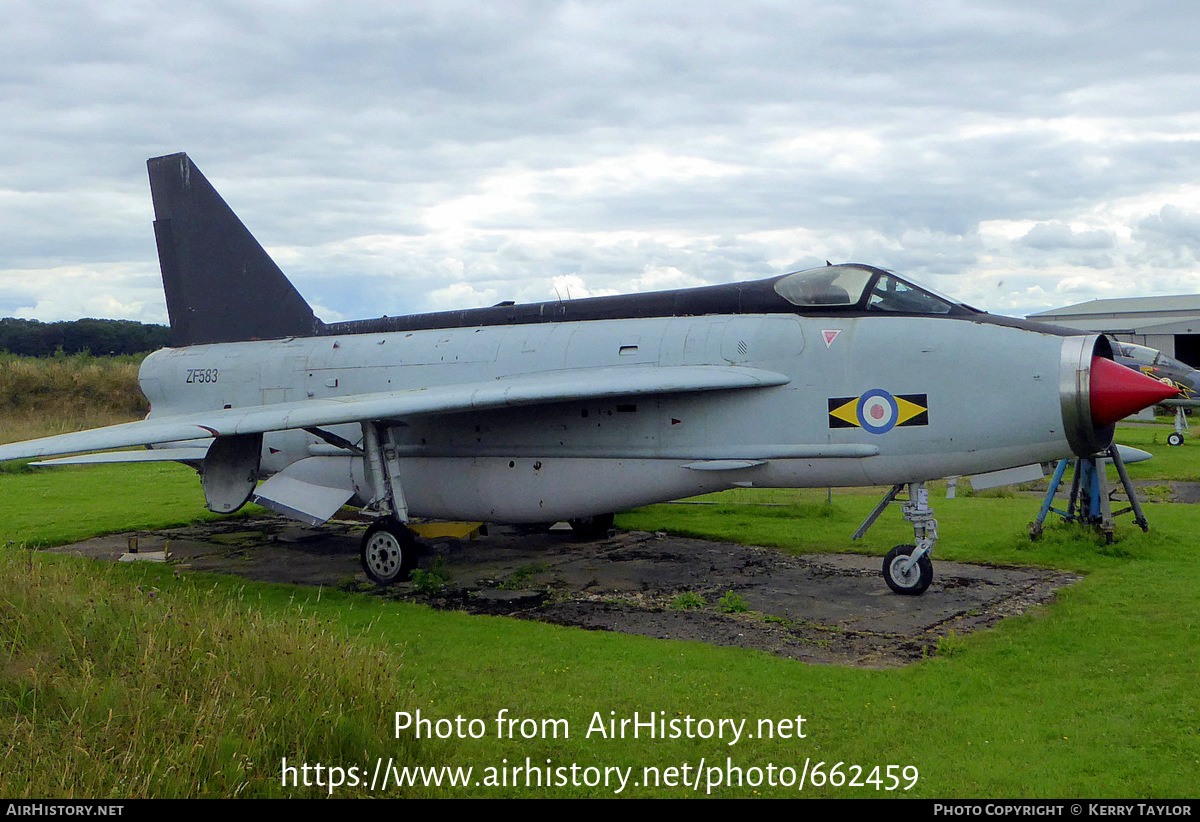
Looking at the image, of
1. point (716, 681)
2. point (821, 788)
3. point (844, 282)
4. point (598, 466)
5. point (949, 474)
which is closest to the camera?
point (821, 788)

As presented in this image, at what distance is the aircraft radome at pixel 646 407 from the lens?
A: 884 cm

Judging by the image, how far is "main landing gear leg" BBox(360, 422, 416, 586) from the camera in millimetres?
10602

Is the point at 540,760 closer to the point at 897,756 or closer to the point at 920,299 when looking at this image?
the point at 897,756

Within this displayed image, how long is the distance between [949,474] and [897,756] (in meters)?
4.39

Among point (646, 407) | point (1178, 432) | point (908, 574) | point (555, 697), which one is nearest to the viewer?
point (555, 697)

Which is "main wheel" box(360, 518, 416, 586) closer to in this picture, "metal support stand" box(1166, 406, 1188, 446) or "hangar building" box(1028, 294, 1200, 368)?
"metal support stand" box(1166, 406, 1188, 446)

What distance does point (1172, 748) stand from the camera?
5348 mm

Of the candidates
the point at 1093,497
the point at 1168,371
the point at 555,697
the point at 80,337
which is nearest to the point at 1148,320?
the point at 1168,371

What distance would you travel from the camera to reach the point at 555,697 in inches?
249

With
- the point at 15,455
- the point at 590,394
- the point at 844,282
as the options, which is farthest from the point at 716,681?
the point at 15,455

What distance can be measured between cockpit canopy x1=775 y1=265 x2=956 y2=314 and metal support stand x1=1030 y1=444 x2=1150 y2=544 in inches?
136

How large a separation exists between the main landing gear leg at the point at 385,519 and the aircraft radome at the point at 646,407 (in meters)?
0.02

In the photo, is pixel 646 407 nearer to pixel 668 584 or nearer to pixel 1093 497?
pixel 668 584

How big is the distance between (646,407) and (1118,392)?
450cm
